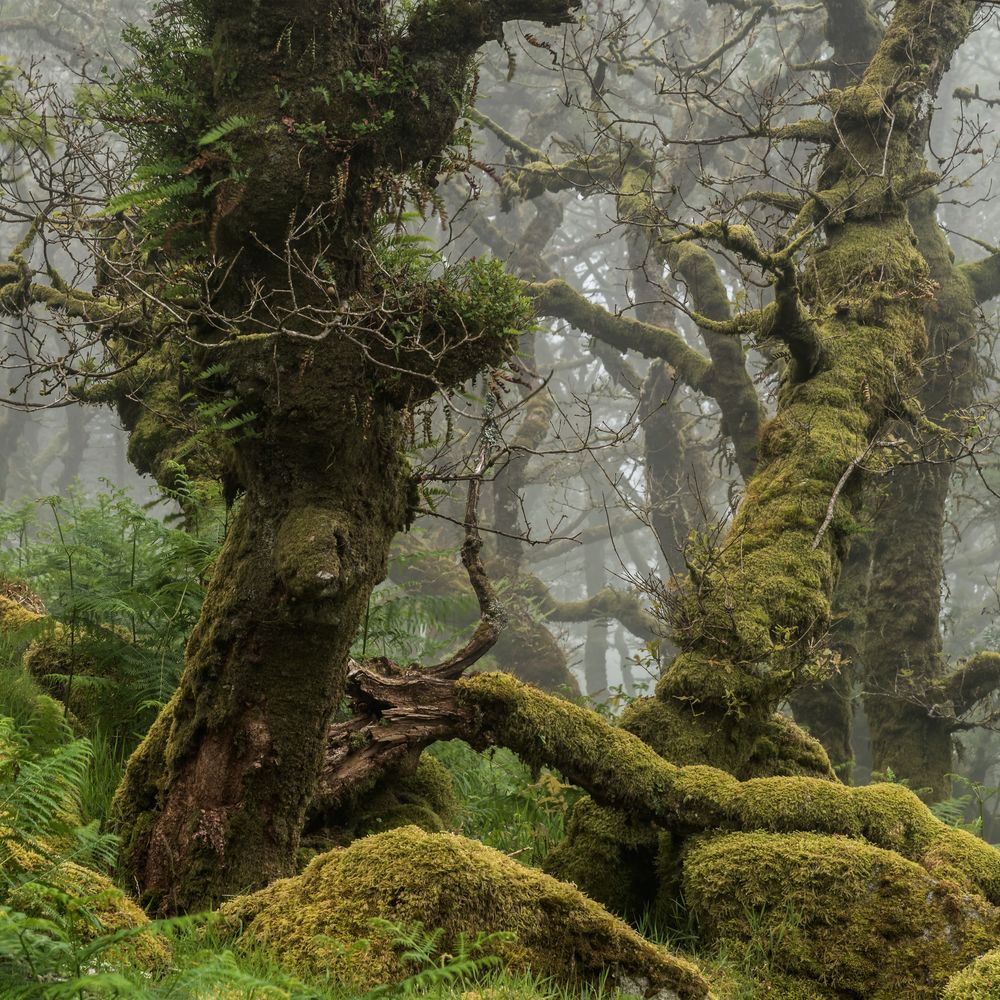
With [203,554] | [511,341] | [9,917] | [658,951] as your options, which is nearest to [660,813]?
[658,951]

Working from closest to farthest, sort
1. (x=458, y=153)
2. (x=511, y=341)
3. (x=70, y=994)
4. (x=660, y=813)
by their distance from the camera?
(x=70, y=994)
(x=511, y=341)
(x=458, y=153)
(x=660, y=813)

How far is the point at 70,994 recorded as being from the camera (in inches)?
74.2

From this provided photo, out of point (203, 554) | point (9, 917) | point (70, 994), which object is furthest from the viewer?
point (203, 554)

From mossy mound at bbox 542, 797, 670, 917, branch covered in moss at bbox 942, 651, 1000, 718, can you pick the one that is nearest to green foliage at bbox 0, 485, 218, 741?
mossy mound at bbox 542, 797, 670, 917

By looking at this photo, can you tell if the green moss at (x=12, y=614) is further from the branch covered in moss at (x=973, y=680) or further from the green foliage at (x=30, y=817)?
the branch covered in moss at (x=973, y=680)

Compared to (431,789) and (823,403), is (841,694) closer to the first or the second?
(823,403)

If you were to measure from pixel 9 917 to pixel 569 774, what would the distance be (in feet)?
10.8

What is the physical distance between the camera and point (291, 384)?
3984mm

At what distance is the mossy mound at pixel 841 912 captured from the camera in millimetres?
3887

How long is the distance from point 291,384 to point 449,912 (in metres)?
2.27

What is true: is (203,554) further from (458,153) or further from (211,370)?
(458,153)

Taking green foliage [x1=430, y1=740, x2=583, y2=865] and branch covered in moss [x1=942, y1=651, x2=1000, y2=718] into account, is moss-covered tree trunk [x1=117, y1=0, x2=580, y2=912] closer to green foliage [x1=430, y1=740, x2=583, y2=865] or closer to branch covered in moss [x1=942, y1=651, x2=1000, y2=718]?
green foliage [x1=430, y1=740, x2=583, y2=865]

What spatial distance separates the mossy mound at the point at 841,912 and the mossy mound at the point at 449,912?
2.87 ft

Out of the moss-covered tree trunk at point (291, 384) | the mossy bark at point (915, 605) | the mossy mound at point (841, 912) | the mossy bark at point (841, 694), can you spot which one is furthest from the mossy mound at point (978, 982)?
the mossy bark at point (915, 605)
